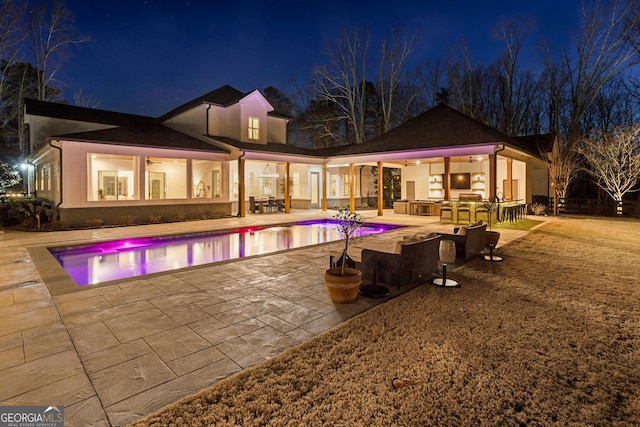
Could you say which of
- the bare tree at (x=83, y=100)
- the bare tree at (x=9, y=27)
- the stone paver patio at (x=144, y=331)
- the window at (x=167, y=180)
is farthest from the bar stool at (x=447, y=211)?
the bare tree at (x=83, y=100)

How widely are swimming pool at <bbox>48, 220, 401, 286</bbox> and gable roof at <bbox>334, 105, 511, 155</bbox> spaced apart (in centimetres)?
571

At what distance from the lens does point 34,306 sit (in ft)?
14.4

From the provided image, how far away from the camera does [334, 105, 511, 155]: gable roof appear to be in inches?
569

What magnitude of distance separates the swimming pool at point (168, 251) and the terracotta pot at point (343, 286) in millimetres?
3915

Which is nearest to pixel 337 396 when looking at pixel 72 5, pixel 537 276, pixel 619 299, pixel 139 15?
pixel 619 299

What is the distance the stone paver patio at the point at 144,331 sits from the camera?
8.45 feet

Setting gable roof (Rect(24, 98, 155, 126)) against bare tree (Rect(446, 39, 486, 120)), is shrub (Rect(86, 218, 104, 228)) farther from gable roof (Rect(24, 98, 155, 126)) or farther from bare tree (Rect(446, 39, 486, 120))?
bare tree (Rect(446, 39, 486, 120))

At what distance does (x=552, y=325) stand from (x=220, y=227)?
1102 centimetres

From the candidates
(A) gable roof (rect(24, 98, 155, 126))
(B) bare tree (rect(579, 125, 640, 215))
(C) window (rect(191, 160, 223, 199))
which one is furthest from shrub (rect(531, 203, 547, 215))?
(A) gable roof (rect(24, 98, 155, 126))

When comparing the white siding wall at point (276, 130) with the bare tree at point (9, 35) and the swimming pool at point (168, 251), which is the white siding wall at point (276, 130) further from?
the bare tree at point (9, 35)

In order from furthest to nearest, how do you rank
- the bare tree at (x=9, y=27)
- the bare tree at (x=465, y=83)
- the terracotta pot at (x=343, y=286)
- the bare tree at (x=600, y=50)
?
the bare tree at (x=465, y=83) → the bare tree at (x=600, y=50) → the bare tree at (x=9, y=27) → the terracotta pot at (x=343, y=286)

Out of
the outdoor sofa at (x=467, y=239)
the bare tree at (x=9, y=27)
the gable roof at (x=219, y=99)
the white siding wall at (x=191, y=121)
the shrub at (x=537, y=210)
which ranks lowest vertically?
the outdoor sofa at (x=467, y=239)

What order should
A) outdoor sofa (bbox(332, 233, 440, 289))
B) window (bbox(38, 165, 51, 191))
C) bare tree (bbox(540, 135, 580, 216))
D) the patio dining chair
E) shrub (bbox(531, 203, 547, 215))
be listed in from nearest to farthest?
outdoor sofa (bbox(332, 233, 440, 289))
window (bbox(38, 165, 51, 191))
bare tree (bbox(540, 135, 580, 216))
shrub (bbox(531, 203, 547, 215))
the patio dining chair

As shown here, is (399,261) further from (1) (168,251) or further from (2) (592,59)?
(2) (592,59)
